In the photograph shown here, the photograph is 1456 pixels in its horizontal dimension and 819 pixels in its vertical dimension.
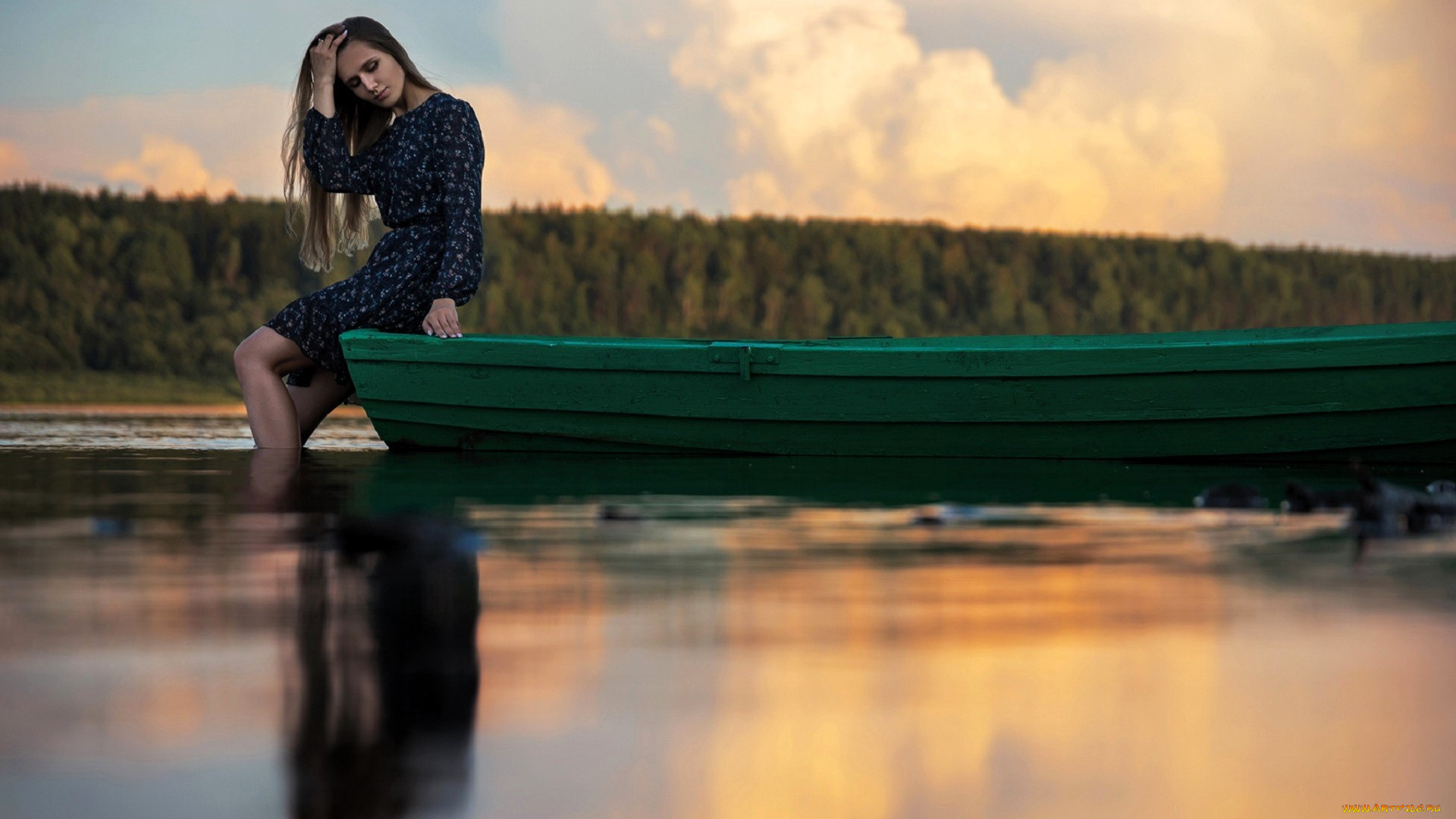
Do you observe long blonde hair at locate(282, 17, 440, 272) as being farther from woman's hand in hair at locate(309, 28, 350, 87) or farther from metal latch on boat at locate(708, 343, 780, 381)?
metal latch on boat at locate(708, 343, 780, 381)

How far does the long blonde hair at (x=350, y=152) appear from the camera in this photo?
6293 millimetres

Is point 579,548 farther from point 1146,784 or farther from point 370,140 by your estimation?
point 370,140

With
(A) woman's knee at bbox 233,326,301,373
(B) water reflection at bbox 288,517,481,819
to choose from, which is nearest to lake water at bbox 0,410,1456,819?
(B) water reflection at bbox 288,517,481,819

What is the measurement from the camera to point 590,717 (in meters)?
1.74

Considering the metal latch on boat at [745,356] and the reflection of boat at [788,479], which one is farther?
the metal latch on boat at [745,356]

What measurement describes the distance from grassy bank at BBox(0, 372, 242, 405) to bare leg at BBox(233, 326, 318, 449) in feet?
23.5

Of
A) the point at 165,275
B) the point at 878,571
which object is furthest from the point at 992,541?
the point at 165,275

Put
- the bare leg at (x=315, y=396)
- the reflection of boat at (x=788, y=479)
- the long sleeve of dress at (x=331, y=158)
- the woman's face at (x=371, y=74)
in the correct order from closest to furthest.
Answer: the reflection of boat at (x=788, y=479), the woman's face at (x=371, y=74), the long sleeve of dress at (x=331, y=158), the bare leg at (x=315, y=396)

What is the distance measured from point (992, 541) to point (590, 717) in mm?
1753

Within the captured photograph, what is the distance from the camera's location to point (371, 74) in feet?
20.7

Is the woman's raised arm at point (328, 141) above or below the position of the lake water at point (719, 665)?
above

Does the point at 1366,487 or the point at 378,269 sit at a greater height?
the point at 378,269

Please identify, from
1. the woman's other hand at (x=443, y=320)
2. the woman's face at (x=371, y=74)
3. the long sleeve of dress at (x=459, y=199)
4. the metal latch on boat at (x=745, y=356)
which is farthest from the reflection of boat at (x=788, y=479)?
the woman's face at (x=371, y=74)

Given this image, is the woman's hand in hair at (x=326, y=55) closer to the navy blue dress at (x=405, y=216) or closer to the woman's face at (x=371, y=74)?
the woman's face at (x=371, y=74)
